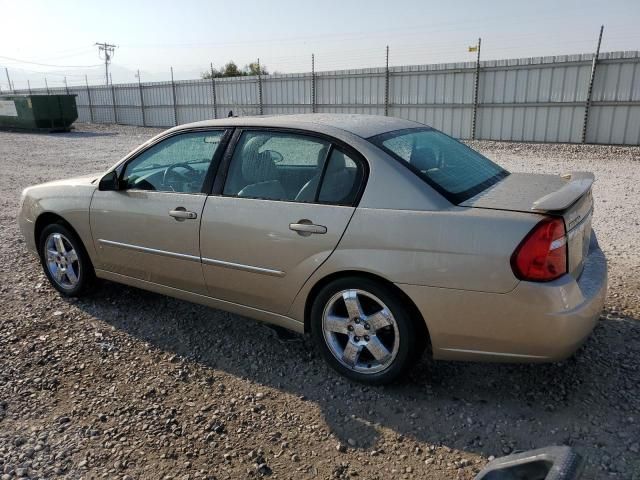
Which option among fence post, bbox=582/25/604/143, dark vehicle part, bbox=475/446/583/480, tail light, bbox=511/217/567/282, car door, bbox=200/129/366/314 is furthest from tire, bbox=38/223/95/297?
fence post, bbox=582/25/604/143

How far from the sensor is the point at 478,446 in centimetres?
267

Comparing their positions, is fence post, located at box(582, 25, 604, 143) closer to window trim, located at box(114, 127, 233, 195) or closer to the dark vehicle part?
window trim, located at box(114, 127, 233, 195)

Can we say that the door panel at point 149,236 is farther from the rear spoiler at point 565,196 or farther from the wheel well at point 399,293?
the rear spoiler at point 565,196

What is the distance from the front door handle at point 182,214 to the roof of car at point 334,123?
65cm

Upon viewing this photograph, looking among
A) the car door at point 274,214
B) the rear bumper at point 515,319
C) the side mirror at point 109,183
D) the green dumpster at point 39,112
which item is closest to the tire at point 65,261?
the side mirror at point 109,183

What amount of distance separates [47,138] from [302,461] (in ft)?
85.4

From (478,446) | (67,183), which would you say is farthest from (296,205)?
(67,183)

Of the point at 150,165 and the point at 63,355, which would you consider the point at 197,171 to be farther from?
the point at 63,355

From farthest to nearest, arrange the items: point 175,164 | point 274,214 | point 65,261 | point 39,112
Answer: point 39,112 → point 65,261 → point 175,164 → point 274,214

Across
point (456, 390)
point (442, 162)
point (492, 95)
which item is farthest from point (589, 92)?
point (456, 390)

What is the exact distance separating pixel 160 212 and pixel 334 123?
55.6 inches

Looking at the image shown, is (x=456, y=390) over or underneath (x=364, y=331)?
underneath

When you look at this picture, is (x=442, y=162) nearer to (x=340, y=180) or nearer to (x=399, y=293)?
(x=340, y=180)

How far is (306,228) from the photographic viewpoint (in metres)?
3.11
